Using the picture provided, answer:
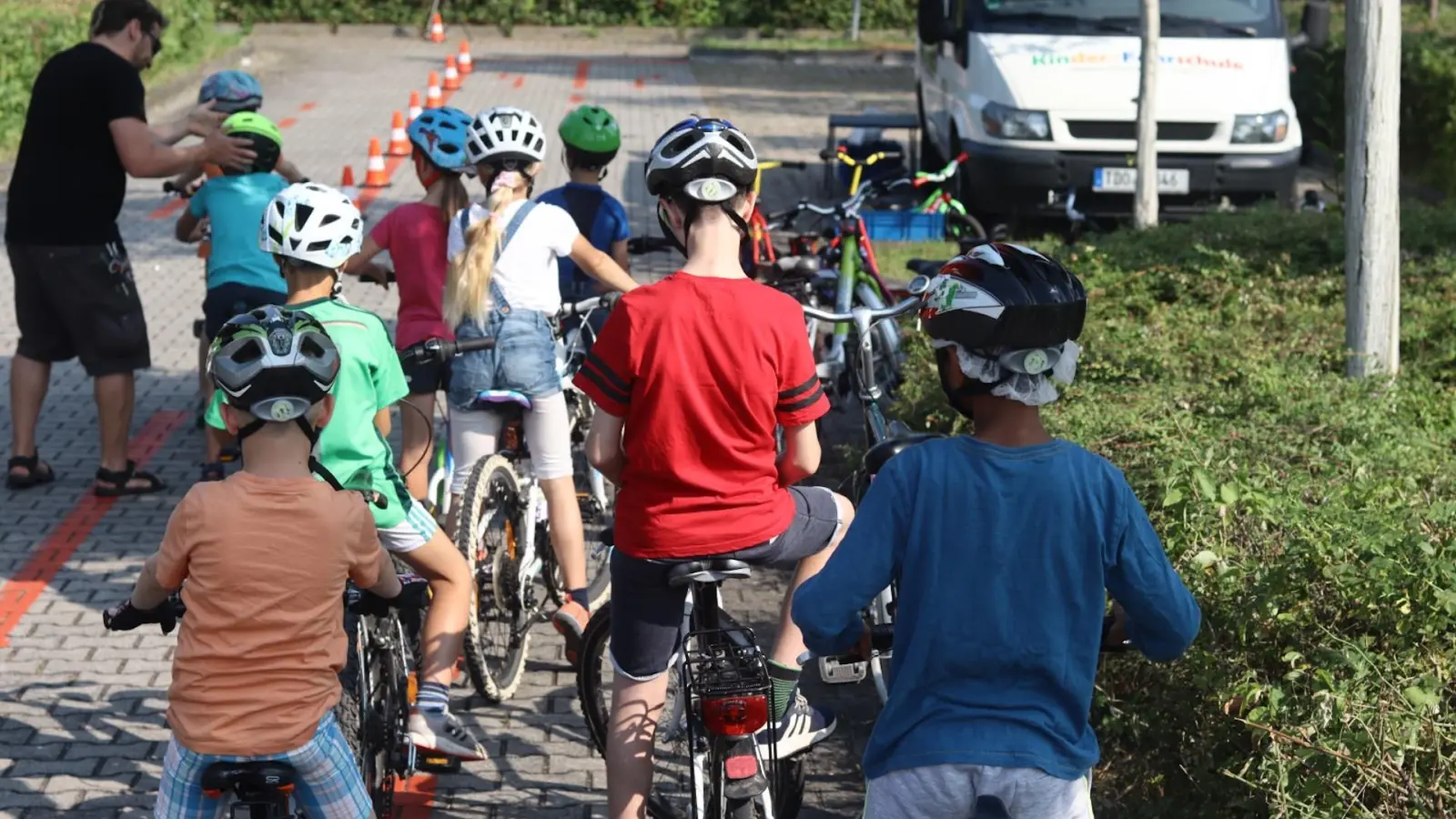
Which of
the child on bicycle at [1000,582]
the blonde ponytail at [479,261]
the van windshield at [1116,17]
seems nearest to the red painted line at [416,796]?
the blonde ponytail at [479,261]

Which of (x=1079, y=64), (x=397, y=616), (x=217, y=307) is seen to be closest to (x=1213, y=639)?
(x=397, y=616)

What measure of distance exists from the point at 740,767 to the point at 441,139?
10.1 ft

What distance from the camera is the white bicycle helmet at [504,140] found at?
234 inches

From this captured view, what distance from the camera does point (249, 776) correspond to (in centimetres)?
368

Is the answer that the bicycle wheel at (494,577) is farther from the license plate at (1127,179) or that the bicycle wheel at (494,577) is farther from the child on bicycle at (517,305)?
the license plate at (1127,179)

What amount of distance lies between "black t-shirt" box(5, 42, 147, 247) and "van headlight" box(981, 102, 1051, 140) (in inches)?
297

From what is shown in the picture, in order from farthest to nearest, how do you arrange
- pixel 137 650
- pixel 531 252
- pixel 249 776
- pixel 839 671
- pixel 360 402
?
1. pixel 137 650
2. pixel 531 252
3. pixel 360 402
4. pixel 839 671
5. pixel 249 776

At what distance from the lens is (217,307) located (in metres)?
7.71

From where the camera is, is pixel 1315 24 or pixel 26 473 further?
pixel 1315 24

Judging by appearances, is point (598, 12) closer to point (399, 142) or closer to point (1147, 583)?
point (399, 142)

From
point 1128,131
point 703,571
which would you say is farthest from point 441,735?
point 1128,131

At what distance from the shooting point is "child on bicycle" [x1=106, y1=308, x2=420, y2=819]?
12.1 feet

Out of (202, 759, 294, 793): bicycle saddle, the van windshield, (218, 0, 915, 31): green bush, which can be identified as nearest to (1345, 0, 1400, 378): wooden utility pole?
(202, 759, 294, 793): bicycle saddle

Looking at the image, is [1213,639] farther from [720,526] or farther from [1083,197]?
[1083,197]
